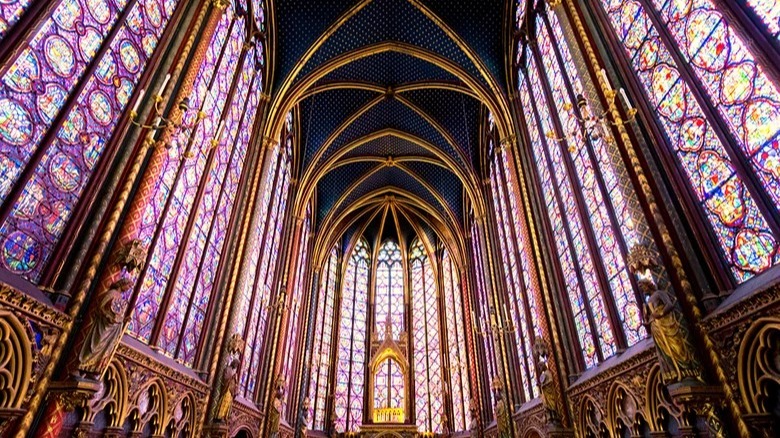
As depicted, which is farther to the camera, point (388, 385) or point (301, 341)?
point (388, 385)

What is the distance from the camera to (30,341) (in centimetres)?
508

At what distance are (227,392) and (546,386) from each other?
298 inches

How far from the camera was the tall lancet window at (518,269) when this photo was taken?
1236 centimetres

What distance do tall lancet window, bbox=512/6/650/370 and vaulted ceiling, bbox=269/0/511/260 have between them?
2863 mm

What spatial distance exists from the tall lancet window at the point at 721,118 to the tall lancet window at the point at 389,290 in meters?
20.2

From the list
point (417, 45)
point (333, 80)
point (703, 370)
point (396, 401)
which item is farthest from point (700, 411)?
point (396, 401)

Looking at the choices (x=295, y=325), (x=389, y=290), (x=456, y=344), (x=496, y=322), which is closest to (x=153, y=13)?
(x=496, y=322)

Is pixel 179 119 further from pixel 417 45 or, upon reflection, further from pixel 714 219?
pixel 417 45

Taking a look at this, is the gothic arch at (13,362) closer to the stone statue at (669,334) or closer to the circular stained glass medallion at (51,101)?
the circular stained glass medallion at (51,101)

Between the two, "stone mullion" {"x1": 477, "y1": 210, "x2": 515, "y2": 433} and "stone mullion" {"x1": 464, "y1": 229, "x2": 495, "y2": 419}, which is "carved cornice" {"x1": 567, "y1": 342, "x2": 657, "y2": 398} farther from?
"stone mullion" {"x1": 464, "y1": 229, "x2": 495, "y2": 419}

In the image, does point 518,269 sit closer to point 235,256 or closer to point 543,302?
point 543,302

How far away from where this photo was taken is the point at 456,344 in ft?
74.8

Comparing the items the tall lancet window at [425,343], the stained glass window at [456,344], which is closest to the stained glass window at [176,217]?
the stained glass window at [456,344]

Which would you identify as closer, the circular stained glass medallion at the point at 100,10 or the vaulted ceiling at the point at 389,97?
the circular stained glass medallion at the point at 100,10
